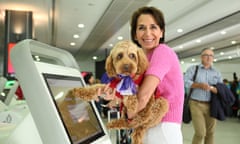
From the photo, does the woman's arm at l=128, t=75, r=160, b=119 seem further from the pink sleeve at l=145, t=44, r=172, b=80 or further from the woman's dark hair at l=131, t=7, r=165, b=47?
the woman's dark hair at l=131, t=7, r=165, b=47

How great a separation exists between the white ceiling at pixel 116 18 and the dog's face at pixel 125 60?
616cm

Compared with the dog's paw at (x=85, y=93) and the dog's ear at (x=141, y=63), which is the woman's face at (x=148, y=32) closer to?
the dog's ear at (x=141, y=63)

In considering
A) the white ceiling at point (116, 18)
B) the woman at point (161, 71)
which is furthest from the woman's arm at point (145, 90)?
the white ceiling at point (116, 18)

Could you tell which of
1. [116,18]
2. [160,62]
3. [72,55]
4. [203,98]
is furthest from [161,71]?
[116,18]

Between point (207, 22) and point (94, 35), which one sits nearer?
point (207, 22)

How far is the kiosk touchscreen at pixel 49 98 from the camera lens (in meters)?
0.79

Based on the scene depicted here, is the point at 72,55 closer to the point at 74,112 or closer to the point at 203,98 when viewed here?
the point at 74,112

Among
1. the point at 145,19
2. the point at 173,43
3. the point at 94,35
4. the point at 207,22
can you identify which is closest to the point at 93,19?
the point at 94,35

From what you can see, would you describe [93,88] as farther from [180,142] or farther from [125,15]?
[125,15]

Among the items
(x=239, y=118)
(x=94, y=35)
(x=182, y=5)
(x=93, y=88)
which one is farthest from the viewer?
(x=94, y=35)

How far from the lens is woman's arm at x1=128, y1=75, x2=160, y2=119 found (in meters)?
1.05

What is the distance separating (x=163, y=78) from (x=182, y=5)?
23.1 feet

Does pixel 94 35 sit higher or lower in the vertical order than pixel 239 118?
higher

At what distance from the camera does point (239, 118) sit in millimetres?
10273
